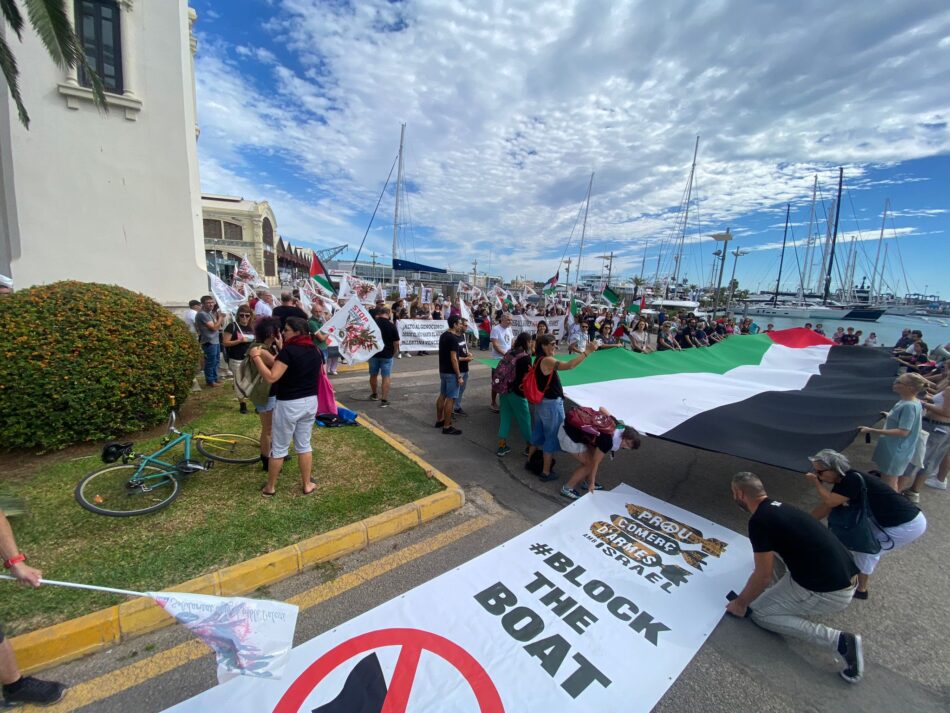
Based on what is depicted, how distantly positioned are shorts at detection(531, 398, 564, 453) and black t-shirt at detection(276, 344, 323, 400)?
2.62 m

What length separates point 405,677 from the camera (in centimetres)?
244

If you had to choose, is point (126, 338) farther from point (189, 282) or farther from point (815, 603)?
point (815, 603)

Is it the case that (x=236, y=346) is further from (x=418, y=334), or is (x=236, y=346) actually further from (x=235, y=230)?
(x=235, y=230)

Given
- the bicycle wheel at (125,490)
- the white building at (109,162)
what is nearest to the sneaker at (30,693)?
the bicycle wheel at (125,490)

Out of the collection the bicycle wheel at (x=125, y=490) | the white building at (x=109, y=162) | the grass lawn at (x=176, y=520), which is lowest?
the grass lawn at (x=176, y=520)

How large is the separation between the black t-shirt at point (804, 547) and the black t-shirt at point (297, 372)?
3.89 meters

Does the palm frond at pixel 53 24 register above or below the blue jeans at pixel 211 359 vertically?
above

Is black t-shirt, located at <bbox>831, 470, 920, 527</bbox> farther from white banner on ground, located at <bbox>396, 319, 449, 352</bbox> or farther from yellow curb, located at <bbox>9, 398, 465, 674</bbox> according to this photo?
white banner on ground, located at <bbox>396, 319, 449, 352</bbox>

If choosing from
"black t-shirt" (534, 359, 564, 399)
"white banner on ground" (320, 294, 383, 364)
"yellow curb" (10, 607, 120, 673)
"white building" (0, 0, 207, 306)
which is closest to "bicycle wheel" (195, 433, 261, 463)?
"white banner on ground" (320, 294, 383, 364)

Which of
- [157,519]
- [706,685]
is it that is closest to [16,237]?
[157,519]

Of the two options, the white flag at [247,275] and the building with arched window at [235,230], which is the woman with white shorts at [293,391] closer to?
the white flag at [247,275]

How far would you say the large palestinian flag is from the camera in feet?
14.5

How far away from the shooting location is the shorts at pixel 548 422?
4938 millimetres

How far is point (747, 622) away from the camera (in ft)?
9.90
